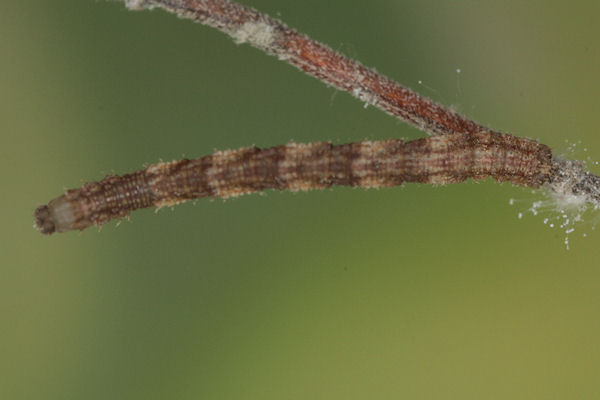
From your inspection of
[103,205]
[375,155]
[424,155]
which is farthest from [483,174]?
Answer: [103,205]

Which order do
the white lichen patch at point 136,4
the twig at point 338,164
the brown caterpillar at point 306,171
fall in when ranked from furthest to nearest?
the brown caterpillar at point 306,171, the twig at point 338,164, the white lichen patch at point 136,4

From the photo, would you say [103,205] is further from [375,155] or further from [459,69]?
[459,69]

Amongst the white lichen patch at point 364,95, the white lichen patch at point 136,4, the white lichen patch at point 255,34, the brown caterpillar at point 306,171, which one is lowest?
the brown caterpillar at point 306,171

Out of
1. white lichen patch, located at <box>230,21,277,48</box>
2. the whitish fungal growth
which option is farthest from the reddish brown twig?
the whitish fungal growth

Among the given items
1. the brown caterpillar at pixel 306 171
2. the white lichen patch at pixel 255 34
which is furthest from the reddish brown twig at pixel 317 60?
the brown caterpillar at pixel 306 171

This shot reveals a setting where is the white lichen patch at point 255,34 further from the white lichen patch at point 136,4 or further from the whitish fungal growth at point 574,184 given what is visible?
the whitish fungal growth at point 574,184

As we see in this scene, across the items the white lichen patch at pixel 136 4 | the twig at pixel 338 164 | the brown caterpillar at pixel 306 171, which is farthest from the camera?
the brown caterpillar at pixel 306 171

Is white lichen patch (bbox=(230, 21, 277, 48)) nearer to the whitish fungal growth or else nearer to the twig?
the twig

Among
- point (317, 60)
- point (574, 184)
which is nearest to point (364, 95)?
point (317, 60)

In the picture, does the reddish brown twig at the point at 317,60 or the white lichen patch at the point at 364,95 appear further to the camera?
the white lichen patch at the point at 364,95
